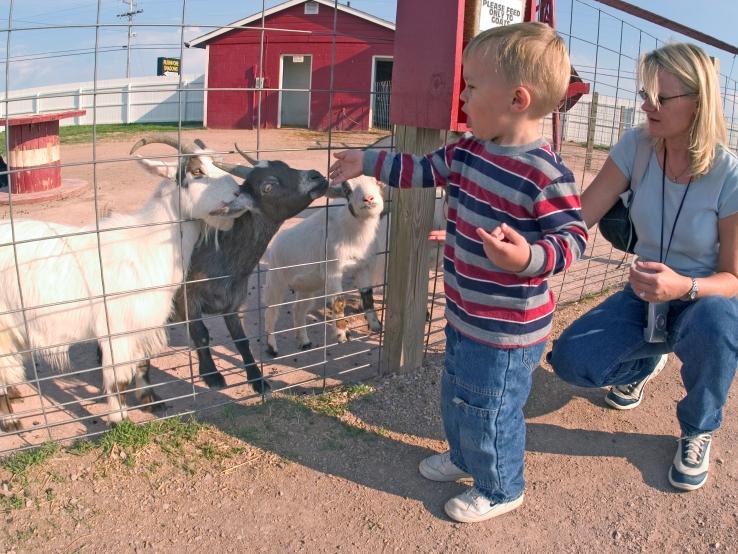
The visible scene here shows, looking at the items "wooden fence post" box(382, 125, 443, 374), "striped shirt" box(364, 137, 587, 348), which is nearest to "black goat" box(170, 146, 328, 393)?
"wooden fence post" box(382, 125, 443, 374)

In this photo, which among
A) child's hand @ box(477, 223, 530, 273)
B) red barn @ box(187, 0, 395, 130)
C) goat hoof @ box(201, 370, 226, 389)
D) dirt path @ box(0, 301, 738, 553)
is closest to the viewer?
child's hand @ box(477, 223, 530, 273)

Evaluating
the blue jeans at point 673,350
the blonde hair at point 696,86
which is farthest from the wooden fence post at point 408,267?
the blonde hair at point 696,86

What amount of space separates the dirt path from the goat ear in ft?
4.52

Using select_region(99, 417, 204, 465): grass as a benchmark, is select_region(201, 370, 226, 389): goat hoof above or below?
below

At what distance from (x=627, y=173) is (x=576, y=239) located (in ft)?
4.31

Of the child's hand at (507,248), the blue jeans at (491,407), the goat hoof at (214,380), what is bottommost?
the goat hoof at (214,380)

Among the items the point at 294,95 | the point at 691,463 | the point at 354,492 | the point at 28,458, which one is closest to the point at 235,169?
the point at 28,458

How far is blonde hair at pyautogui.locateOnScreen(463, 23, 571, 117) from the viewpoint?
2115 mm

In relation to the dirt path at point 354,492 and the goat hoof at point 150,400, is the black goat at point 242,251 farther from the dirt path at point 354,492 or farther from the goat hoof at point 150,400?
the dirt path at point 354,492

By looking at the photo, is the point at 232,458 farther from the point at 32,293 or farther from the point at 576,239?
the point at 576,239

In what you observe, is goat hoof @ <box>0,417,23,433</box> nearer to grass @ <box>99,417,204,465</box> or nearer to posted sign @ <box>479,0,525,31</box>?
grass @ <box>99,417,204,465</box>

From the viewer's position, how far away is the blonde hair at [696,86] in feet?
8.96

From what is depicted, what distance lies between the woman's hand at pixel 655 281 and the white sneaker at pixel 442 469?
3.58 feet

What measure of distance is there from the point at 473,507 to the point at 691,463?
1.09 metres
